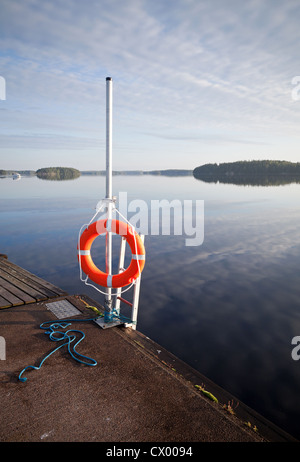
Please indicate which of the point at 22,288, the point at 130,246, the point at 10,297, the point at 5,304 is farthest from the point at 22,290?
the point at 130,246

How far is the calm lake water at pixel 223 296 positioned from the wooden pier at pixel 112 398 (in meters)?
1.25

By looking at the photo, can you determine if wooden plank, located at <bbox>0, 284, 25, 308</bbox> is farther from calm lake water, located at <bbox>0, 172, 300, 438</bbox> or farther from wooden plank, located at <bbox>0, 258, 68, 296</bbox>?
calm lake water, located at <bbox>0, 172, 300, 438</bbox>

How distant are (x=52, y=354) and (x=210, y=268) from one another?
18.1ft

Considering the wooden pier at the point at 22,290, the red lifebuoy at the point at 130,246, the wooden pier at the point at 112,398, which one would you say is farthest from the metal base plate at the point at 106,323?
the wooden pier at the point at 22,290

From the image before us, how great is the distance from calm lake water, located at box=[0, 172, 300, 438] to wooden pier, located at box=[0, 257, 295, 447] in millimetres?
1249

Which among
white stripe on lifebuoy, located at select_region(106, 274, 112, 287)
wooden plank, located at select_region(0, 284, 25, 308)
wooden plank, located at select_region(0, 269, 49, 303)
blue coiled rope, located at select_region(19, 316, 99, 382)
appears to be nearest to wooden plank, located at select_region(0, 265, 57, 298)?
wooden plank, located at select_region(0, 269, 49, 303)

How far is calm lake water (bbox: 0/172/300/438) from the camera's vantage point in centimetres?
380

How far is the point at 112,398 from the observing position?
7.77 feet

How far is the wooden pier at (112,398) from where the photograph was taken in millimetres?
2047

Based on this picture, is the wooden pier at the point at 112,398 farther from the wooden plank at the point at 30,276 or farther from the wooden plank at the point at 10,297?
the wooden plank at the point at 30,276

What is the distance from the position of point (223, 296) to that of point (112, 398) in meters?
4.16

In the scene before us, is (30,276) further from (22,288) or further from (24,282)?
(22,288)

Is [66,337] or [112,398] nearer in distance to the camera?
[112,398]
